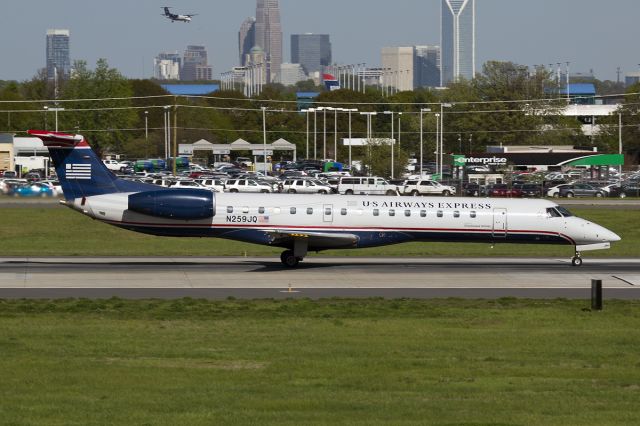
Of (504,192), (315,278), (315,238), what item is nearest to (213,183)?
(504,192)

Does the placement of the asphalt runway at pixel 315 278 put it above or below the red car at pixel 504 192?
below

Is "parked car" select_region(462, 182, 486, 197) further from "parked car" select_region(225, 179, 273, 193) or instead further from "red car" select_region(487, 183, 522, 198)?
"parked car" select_region(225, 179, 273, 193)

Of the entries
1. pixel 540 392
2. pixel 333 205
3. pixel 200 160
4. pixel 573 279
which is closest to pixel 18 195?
pixel 333 205

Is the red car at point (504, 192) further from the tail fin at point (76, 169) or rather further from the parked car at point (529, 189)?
the tail fin at point (76, 169)

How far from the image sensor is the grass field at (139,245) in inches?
1738

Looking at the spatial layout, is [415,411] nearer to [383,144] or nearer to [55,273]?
[55,273]

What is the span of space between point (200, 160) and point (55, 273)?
10127cm

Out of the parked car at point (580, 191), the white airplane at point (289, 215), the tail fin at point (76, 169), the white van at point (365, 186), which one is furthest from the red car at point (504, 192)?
the tail fin at point (76, 169)

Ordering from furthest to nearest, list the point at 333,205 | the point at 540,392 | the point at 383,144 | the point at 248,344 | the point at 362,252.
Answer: the point at 383,144 < the point at 362,252 < the point at 333,205 < the point at 248,344 < the point at 540,392

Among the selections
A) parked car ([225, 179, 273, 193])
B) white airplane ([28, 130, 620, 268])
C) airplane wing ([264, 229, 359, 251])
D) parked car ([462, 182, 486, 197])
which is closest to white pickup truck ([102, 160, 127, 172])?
parked car ([225, 179, 273, 193])

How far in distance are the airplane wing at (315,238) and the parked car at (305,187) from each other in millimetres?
43735

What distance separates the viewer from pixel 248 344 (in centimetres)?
2138

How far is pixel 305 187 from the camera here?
82.4m

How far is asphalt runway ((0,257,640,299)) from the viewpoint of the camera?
101ft
